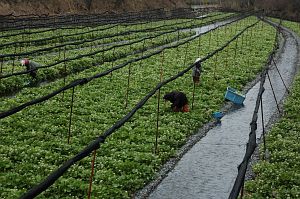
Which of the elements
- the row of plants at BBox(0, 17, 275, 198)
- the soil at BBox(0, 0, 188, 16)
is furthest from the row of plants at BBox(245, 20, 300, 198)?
the soil at BBox(0, 0, 188, 16)

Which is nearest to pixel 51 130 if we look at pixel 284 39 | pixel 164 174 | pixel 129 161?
pixel 129 161

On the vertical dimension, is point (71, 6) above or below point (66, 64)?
above

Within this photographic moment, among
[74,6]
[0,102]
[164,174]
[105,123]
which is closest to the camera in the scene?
[164,174]

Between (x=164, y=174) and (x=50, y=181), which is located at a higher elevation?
(x=50, y=181)

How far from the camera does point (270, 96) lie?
2873 cm

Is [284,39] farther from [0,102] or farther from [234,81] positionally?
[0,102]

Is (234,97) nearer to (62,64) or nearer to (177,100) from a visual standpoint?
(177,100)

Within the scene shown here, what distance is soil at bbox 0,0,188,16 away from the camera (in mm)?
73225

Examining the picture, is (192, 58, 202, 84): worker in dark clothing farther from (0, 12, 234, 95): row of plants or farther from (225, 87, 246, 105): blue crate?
(0, 12, 234, 95): row of plants

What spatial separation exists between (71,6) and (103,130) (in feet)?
241

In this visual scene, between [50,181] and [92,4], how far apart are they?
89.1 meters

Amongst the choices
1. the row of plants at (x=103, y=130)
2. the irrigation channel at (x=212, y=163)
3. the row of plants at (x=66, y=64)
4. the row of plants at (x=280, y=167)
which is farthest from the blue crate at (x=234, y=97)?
the row of plants at (x=66, y=64)

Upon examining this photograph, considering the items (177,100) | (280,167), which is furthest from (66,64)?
(280,167)

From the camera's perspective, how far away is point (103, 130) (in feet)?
63.6
